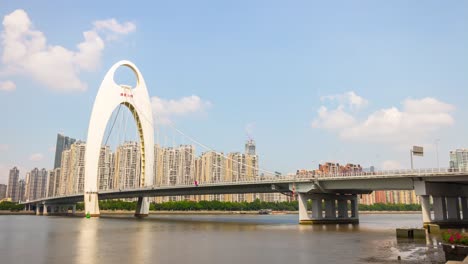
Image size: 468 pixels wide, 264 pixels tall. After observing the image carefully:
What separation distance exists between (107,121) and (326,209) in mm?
58872

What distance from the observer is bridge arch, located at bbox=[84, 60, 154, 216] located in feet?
322

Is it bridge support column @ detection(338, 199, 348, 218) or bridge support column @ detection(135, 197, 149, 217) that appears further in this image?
bridge support column @ detection(135, 197, 149, 217)

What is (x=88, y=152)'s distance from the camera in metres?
99.1

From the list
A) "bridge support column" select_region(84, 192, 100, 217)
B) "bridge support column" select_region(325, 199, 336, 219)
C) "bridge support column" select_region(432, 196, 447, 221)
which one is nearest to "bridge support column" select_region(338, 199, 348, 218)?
"bridge support column" select_region(325, 199, 336, 219)

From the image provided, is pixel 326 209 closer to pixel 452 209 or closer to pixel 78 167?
pixel 452 209

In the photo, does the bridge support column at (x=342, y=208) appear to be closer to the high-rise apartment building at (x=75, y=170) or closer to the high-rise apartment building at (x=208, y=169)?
the high-rise apartment building at (x=208, y=169)

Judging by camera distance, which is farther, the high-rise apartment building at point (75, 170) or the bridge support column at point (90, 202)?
the high-rise apartment building at point (75, 170)

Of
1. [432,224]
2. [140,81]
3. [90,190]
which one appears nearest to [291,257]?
[432,224]

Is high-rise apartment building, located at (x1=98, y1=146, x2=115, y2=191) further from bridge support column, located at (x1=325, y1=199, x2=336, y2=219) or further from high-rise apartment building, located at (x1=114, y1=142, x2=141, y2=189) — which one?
bridge support column, located at (x1=325, y1=199, x2=336, y2=219)

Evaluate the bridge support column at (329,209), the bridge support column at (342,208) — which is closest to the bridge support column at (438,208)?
the bridge support column at (329,209)

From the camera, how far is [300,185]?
6306 cm

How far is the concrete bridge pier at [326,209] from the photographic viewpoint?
6406cm

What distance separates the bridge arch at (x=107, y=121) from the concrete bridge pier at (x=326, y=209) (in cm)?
4880

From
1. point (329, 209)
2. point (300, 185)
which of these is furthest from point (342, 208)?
point (300, 185)
